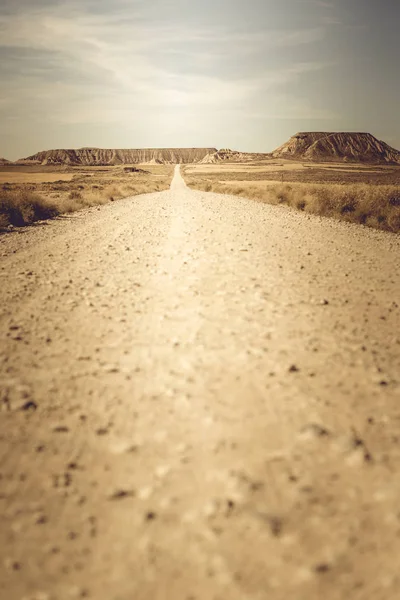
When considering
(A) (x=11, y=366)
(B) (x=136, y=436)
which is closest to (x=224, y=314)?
(B) (x=136, y=436)

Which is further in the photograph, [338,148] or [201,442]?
[338,148]

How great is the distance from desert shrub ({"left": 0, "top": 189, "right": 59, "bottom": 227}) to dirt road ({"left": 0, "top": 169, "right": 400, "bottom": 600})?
8.13 metres

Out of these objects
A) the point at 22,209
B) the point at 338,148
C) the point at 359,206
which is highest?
the point at 338,148

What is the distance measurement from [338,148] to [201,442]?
199 m

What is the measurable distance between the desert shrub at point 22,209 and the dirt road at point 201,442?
8129 mm

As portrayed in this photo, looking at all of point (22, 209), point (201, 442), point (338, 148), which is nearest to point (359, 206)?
point (201, 442)

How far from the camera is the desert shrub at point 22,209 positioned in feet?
37.6

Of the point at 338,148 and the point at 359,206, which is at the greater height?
the point at 338,148

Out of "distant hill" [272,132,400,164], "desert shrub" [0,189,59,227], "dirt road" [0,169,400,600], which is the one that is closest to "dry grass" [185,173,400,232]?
Result: "dirt road" [0,169,400,600]

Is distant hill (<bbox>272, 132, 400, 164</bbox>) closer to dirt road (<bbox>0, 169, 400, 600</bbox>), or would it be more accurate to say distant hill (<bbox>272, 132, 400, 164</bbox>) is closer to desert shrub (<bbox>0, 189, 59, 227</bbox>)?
desert shrub (<bbox>0, 189, 59, 227</bbox>)

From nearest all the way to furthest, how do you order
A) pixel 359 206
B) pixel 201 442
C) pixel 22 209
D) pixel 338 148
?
1. pixel 201 442
2. pixel 22 209
3. pixel 359 206
4. pixel 338 148

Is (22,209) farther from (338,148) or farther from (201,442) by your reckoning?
(338,148)

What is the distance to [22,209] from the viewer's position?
1225cm

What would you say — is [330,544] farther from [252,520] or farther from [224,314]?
[224,314]
